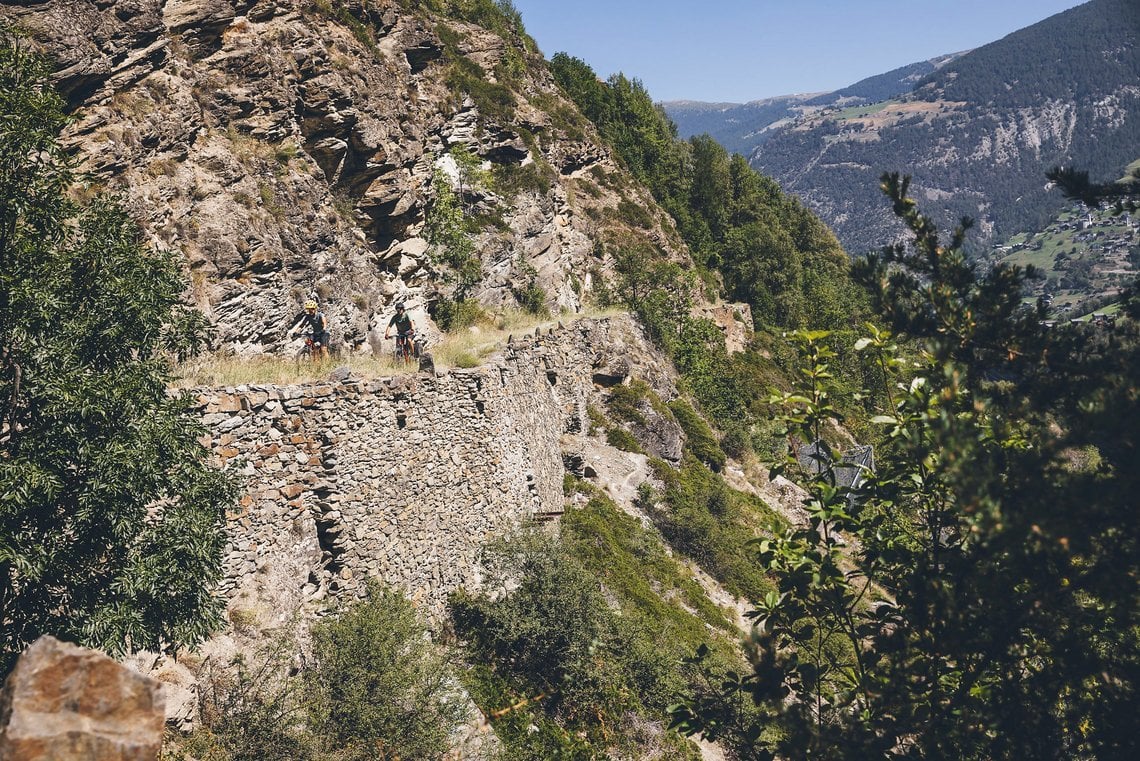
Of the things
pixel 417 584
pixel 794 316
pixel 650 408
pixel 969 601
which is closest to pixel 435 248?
pixel 650 408

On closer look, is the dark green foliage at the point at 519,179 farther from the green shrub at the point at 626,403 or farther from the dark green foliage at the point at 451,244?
the green shrub at the point at 626,403

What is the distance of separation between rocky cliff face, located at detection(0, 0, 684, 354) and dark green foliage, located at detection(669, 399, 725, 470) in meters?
8.74

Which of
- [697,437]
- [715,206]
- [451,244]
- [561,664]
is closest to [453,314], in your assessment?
[451,244]

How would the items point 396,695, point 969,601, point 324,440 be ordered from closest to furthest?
point 969,601 → point 396,695 → point 324,440

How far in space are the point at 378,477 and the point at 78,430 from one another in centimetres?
694

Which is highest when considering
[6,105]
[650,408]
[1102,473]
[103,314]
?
[6,105]

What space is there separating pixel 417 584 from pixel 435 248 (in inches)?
708

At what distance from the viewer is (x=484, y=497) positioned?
17875 millimetres

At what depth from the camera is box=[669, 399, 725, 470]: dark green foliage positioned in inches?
1405

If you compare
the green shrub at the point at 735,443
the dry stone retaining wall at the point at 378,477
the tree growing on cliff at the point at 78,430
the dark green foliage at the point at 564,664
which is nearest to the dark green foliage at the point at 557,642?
the dark green foliage at the point at 564,664

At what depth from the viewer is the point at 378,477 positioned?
14.3 m

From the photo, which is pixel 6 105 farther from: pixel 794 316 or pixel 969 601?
pixel 794 316

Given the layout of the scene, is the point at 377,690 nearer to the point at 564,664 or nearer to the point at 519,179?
the point at 564,664

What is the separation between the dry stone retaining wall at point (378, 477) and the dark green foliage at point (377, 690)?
1039 mm
